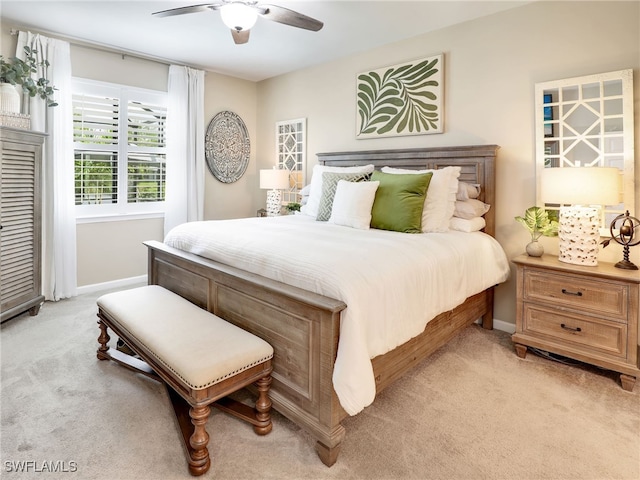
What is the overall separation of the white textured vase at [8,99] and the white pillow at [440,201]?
3372mm

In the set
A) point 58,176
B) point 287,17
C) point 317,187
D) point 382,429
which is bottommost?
point 382,429

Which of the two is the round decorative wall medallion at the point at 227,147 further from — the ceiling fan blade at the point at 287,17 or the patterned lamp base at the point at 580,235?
the patterned lamp base at the point at 580,235

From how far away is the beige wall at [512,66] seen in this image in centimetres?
257

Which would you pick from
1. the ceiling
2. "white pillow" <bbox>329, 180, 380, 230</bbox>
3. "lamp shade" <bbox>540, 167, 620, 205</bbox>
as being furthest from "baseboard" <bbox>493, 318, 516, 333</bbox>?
the ceiling

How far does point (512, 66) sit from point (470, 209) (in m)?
1.19

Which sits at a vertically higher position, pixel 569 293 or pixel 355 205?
pixel 355 205

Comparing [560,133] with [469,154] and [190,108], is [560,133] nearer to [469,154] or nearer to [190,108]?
[469,154]

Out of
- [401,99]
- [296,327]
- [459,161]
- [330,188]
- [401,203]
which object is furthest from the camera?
[401,99]

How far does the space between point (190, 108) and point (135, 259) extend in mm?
1932

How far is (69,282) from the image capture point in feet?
12.5

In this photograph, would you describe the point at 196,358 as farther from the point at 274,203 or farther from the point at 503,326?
the point at 274,203

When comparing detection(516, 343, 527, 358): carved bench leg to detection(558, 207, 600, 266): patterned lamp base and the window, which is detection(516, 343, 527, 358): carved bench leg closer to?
detection(558, 207, 600, 266): patterned lamp base

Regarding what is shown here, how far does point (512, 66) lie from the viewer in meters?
2.97

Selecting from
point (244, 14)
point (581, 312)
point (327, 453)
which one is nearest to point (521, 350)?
point (581, 312)
